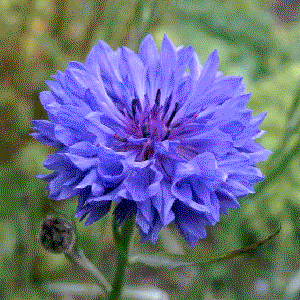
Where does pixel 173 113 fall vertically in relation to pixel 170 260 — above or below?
above

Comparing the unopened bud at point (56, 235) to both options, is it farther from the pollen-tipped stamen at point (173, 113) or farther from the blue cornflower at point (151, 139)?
the pollen-tipped stamen at point (173, 113)

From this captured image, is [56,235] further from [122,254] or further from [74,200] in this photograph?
[74,200]

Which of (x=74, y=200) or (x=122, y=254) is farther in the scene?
(x=74, y=200)

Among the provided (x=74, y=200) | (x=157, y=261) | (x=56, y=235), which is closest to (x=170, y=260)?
(x=157, y=261)

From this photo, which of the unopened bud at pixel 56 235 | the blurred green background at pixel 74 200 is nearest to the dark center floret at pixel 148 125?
the unopened bud at pixel 56 235

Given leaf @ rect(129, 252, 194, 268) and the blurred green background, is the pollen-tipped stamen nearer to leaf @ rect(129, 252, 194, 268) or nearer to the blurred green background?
leaf @ rect(129, 252, 194, 268)

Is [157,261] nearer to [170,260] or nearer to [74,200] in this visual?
[170,260]
